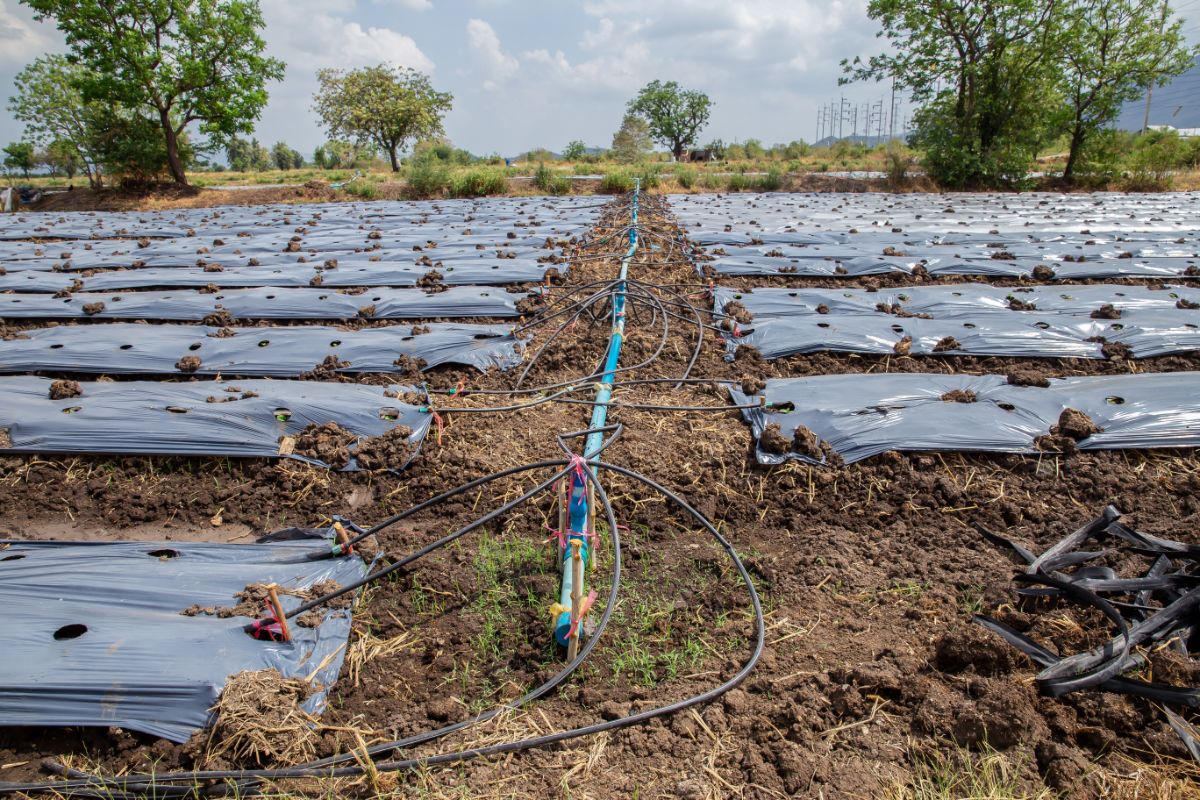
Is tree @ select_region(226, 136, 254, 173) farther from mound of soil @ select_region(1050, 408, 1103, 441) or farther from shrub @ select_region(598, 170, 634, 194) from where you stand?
mound of soil @ select_region(1050, 408, 1103, 441)

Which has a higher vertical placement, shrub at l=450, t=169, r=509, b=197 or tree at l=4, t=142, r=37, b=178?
tree at l=4, t=142, r=37, b=178

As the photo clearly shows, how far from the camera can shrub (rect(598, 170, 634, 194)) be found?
1827 cm

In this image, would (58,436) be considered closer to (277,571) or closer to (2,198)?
(277,571)

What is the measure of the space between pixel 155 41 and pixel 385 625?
2471 cm

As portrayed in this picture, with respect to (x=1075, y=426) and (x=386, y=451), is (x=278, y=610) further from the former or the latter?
(x=1075, y=426)

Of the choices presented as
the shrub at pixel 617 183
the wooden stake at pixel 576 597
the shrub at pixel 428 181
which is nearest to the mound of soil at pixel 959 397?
the wooden stake at pixel 576 597

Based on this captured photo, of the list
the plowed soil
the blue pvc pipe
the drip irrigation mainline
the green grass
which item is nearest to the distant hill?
the blue pvc pipe

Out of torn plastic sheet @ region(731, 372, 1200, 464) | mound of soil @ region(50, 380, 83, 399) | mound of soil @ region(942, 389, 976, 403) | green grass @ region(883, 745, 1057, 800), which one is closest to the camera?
green grass @ region(883, 745, 1057, 800)

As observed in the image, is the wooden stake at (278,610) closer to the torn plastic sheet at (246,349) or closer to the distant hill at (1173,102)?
the torn plastic sheet at (246,349)

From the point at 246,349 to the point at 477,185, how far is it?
48.5ft

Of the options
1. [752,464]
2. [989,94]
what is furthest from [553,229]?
[989,94]

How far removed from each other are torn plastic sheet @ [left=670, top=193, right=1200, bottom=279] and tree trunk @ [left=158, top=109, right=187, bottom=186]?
1762cm

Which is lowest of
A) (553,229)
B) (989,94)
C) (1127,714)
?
(1127,714)

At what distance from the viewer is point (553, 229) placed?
10281 mm
